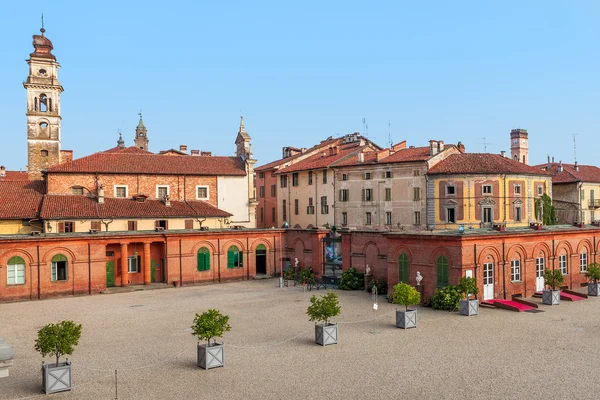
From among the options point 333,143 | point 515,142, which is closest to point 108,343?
point 333,143

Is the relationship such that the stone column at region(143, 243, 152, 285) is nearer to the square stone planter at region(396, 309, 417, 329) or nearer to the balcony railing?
the square stone planter at region(396, 309, 417, 329)

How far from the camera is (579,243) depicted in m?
35.5

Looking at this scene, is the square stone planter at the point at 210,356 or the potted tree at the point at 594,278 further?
the potted tree at the point at 594,278

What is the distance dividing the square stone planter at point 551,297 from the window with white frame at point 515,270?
1.96 m

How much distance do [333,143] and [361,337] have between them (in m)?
51.2

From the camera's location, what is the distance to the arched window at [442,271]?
2917cm

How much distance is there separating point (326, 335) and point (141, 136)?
83.3 m

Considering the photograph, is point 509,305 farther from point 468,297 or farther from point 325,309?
point 325,309

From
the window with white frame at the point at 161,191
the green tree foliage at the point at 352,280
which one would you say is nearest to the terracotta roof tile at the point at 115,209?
the window with white frame at the point at 161,191

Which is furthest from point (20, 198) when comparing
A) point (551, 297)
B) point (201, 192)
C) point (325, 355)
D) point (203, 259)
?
point (551, 297)

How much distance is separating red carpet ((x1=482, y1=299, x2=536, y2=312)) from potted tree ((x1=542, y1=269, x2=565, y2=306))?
6.61 ft

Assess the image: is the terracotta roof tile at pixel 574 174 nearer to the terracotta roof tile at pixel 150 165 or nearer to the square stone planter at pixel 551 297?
the square stone planter at pixel 551 297

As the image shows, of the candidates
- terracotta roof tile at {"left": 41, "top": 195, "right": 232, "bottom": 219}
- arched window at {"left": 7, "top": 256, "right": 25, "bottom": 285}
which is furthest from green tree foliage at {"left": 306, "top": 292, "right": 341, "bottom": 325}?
terracotta roof tile at {"left": 41, "top": 195, "right": 232, "bottom": 219}

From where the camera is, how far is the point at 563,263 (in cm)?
3453
